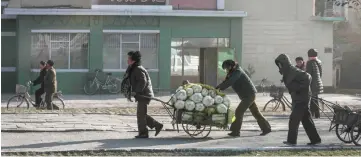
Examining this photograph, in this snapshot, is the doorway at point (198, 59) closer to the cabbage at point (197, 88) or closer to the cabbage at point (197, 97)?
the cabbage at point (197, 88)

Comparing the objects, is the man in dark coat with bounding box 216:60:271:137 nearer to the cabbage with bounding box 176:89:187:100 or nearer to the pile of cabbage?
the pile of cabbage

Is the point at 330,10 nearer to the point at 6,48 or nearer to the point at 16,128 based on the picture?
the point at 6,48

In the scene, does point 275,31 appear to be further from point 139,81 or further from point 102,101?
point 139,81

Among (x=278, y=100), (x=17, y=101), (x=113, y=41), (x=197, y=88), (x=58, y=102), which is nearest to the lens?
(x=197, y=88)

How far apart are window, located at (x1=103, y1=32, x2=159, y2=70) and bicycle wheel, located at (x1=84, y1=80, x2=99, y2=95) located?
3.39 ft

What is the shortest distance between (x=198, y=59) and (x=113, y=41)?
13.7 feet

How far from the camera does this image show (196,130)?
36.8 ft

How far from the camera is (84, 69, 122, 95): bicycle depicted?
24781mm

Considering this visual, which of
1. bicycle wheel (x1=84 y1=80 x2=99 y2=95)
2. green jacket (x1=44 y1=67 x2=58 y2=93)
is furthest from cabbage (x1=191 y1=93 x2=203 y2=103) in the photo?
bicycle wheel (x1=84 y1=80 x2=99 y2=95)

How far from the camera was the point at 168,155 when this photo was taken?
937cm

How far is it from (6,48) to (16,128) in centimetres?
1542

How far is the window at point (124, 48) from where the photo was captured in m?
25.4

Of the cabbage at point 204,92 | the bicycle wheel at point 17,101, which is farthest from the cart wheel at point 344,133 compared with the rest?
the bicycle wheel at point 17,101

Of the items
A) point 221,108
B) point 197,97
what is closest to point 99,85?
point 197,97
